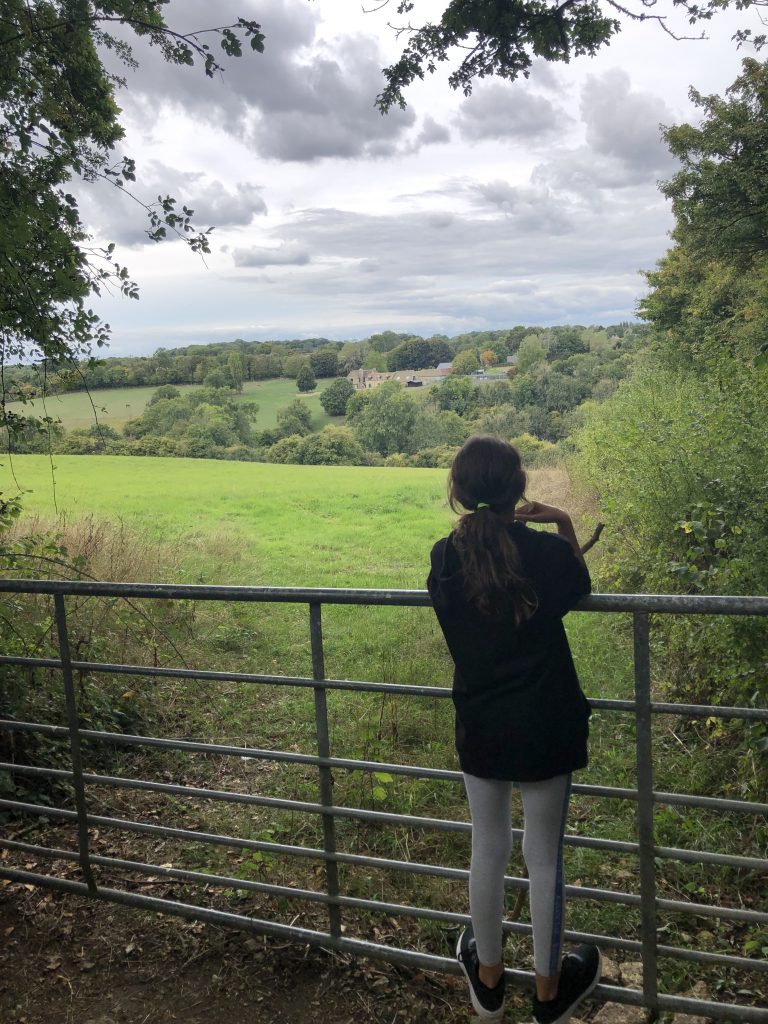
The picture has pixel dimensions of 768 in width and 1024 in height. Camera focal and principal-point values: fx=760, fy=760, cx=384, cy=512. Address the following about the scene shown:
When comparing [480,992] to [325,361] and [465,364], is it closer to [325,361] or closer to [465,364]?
[465,364]

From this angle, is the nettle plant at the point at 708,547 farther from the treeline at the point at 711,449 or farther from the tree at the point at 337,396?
the tree at the point at 337,396

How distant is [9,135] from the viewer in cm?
445

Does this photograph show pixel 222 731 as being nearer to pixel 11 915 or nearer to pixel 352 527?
pixel 11 915

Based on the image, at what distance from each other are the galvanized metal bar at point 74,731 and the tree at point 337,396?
16.9m

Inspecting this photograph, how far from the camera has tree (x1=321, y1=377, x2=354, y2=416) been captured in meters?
20.4

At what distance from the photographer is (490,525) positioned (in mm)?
1963

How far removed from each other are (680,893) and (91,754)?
375cm

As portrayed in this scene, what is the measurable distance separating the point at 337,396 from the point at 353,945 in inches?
771

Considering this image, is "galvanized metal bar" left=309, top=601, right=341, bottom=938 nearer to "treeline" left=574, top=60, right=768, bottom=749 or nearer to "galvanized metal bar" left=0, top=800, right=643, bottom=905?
"galvanized metal bar" left=0, top=800, right=643, bottom=905

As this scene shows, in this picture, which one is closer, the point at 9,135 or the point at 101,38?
the point at 9,135

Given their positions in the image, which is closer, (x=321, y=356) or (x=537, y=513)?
(x=537, y=513)

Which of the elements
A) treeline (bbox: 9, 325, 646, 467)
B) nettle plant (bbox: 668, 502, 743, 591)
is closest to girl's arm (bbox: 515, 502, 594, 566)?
nettle plant (bbox: 668, 502, 743, 591)

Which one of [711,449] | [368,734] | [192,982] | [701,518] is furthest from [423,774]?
[711,449]

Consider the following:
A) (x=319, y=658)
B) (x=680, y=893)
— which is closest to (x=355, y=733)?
(x=680, y=893)
